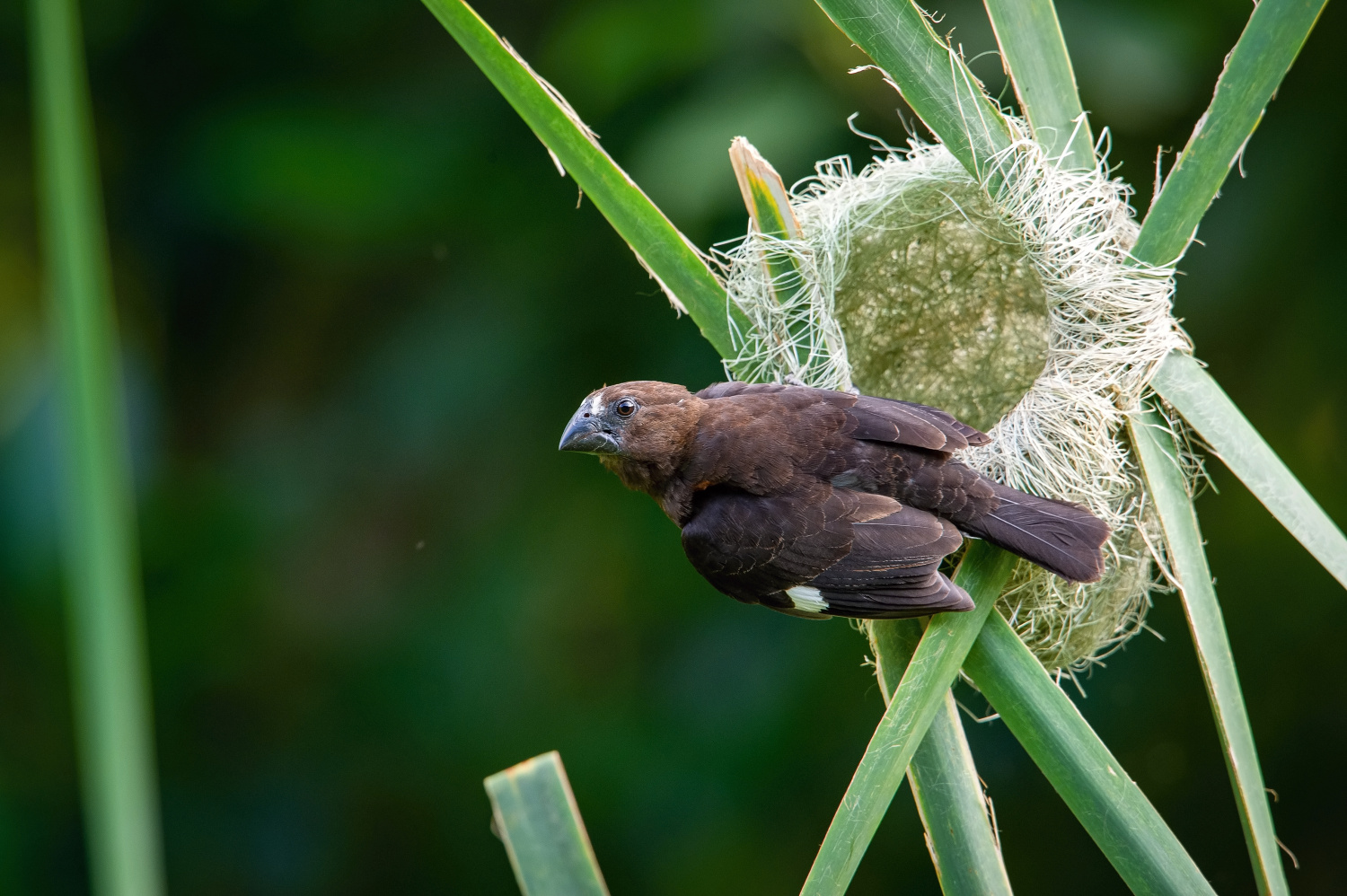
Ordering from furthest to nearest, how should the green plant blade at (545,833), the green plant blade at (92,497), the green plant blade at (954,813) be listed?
1. the green plant blade at (954,813)
2. the green plant blade at (545,833)
3. the green plant blade at (92,497)

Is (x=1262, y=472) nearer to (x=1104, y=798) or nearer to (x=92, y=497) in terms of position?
(x=1104, y=798)

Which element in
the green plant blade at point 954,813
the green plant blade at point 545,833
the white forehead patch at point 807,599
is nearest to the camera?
the green plant blade at point 545,833

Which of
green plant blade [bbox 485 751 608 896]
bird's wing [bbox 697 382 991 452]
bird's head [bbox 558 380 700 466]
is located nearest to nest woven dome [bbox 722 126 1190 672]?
bird's wing [bbox 697 382 991 452]

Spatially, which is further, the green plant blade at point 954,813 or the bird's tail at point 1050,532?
the bird's tail at point 1050,532

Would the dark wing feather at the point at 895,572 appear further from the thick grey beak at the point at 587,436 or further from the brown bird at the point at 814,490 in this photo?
the thick grey beak at the point at 587,436

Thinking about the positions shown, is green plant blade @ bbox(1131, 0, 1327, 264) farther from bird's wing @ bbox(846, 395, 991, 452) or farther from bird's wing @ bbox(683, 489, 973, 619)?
bird's wing @ bbox(683, 489, 973, 619)

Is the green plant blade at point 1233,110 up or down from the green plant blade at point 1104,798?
up

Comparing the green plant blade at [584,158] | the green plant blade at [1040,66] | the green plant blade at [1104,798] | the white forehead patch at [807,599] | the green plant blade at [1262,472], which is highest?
the green plant blade at [584,158]

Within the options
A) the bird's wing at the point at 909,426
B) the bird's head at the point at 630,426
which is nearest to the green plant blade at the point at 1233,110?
the bird's wing at the point at 909,426
